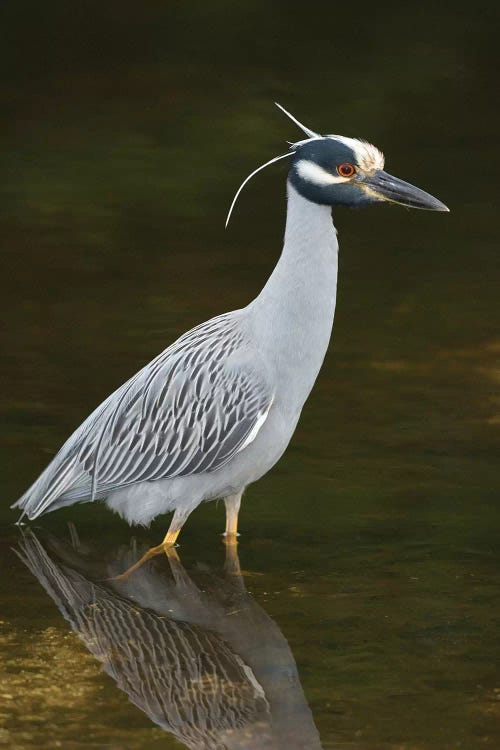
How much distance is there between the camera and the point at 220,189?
11.9 meters

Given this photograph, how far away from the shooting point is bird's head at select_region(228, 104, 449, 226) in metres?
6.20

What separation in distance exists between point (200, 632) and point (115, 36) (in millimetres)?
10999

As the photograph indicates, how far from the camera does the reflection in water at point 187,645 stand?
5102mm

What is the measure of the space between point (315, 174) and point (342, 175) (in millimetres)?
120

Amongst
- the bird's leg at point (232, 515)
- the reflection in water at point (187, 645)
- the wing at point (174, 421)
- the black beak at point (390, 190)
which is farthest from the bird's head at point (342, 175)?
the reflection in water at point (187, 645)

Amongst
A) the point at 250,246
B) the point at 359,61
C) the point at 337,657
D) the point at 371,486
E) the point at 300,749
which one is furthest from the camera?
the point at 359,61

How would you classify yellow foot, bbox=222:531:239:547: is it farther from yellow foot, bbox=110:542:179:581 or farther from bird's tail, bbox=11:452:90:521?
bird's tail, bbox=11:452:90:521

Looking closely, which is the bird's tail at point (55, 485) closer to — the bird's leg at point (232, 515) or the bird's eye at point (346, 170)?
the bird's leg at point (232, 515)

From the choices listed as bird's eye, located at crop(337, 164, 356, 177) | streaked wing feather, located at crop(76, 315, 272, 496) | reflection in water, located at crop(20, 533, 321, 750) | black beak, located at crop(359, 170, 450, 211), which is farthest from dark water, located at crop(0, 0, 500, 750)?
bird's eye, located at crop(337, 164, 356, 177)

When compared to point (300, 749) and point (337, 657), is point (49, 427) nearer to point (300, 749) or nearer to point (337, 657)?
point (337, 657)

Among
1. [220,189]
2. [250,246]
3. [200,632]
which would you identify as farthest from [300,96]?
[200,632]

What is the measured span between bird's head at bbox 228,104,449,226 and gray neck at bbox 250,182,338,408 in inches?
2.8

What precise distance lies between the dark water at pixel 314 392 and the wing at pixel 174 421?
1.10 feet

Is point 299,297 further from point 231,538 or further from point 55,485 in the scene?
point 55,485
